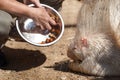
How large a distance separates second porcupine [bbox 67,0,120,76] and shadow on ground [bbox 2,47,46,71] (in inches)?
17.8

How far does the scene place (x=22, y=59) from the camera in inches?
146

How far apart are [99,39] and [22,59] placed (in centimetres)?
77

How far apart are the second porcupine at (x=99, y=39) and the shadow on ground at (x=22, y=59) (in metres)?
0.45

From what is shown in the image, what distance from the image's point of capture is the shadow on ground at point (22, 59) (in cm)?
357

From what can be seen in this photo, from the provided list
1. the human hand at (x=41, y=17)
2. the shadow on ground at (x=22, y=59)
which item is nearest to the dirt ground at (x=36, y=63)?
the shadow on ground at (x=22, y=59)

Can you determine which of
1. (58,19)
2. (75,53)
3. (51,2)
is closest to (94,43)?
(75,53)

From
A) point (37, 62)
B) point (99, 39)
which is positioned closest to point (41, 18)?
point (99, 39)

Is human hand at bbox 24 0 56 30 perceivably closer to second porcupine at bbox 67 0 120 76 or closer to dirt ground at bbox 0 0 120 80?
second porcupine at bbox 67 0 120 76

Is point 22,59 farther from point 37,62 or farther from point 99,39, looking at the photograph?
point 99,39

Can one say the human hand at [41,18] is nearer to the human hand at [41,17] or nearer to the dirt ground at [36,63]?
the human hand at [41,17]

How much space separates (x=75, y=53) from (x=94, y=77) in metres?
0.21

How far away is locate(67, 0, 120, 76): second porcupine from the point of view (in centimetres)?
316

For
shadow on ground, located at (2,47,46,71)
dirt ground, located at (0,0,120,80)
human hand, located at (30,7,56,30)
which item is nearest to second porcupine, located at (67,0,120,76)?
dirt ground, located at (0,0,120,80)

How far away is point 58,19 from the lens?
11.3 ft
